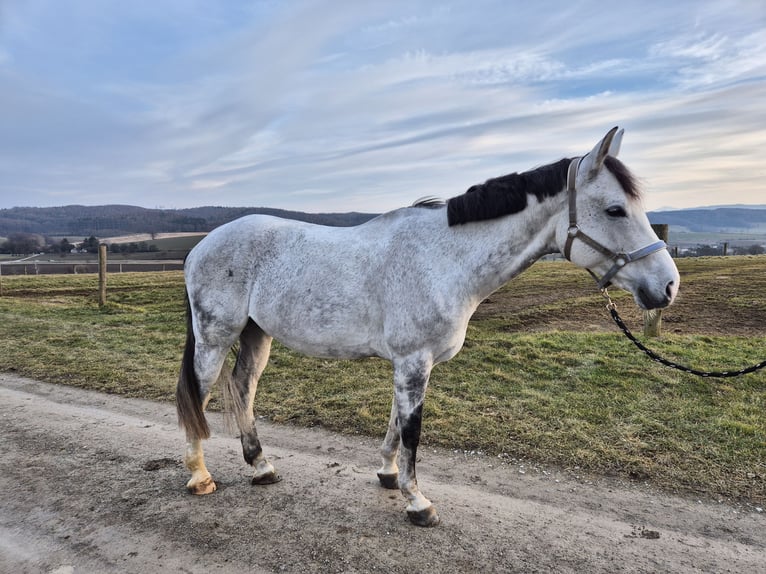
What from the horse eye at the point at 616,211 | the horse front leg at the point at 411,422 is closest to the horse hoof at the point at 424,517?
the horse front leg at the point at 411,422

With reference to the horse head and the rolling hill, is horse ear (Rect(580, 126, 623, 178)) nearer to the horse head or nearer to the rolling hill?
the horse head

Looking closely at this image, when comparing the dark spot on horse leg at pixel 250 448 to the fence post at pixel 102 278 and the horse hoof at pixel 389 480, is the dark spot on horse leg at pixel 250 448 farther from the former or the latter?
the fence post at pixel 102 278

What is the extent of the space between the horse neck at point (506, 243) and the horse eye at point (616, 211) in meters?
0.31

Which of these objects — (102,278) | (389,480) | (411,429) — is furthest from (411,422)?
(102,278)

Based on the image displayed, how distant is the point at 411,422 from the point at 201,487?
1947 mm

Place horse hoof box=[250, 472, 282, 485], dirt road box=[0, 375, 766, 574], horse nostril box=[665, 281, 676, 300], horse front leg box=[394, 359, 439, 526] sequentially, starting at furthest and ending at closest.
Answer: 1. horse hoof box=[250, 472, 282, 485]
2. horse front leg box=[394, 359, 439, 526]
3. dirt road box=[0, 375, 766, 574]
4. horse nostril box=[665, 281, 676, 300]

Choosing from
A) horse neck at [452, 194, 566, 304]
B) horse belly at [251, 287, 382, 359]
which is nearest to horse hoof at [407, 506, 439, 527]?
horse belly at [251, 287, 382, 359]

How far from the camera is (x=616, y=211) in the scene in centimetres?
271

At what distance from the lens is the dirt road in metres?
2.88

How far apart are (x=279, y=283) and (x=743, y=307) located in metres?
12.5

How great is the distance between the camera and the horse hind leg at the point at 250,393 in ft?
12.7

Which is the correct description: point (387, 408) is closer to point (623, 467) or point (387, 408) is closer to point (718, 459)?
point (623, 467)

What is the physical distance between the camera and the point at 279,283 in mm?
3506

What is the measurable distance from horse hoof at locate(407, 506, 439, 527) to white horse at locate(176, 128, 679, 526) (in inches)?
0.5
